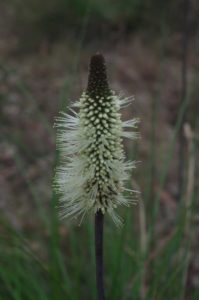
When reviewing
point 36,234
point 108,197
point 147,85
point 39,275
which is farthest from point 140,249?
point 147,85

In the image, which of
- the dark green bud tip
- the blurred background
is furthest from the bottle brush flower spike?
the blurred background

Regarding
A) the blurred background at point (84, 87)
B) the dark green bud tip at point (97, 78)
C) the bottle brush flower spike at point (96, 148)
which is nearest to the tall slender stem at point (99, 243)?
the bottle brush flower spike at point (96, 148)

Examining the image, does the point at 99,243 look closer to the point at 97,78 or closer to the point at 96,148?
the point at 96,148

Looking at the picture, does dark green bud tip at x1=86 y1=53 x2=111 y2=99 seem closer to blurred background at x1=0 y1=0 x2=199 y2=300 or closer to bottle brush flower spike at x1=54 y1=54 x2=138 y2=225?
bottle brush flower spike at x1=54 y1=54 x2=138 y2=225

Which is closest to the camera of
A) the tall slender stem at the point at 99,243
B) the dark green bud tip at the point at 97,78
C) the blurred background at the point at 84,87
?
the dark green bud tip at the point at 97,78

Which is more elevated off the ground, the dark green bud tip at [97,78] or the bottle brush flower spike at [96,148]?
the dark green bud tip at [97,78]

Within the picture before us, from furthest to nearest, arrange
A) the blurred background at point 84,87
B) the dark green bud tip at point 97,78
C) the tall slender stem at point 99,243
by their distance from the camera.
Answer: the blurred background at point 84,87 → the tall slender stem at point 99,243 → the dark green bud tip at point 97,78

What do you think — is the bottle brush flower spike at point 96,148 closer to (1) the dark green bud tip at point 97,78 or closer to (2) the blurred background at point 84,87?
(1) the dark green bud tip at point 97,78
